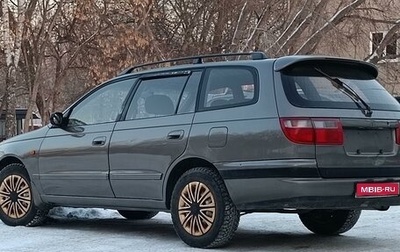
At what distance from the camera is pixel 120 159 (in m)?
8.23

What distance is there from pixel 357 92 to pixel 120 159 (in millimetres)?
2509

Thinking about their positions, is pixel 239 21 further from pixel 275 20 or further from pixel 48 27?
pixel 48 27

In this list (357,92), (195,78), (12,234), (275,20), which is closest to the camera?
(357,92)

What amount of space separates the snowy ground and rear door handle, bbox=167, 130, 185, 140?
1058 millimetres

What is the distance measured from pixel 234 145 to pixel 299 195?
0.79 m

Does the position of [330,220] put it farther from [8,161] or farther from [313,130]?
[8,161]

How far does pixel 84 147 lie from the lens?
8.65m

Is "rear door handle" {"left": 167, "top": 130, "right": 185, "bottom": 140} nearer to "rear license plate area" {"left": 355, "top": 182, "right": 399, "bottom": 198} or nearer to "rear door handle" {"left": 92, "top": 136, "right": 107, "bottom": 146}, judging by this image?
"rear door handle" {"left": 92, "top": 136, "right": 107, "bottom": 146}

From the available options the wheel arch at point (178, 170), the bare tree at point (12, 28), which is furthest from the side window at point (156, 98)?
the bare tree at point (12, 28)

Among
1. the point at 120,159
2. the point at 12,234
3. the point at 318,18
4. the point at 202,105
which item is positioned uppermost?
the point at 318,18

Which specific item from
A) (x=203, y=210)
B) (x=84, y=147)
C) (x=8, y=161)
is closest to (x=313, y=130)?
(x=203, y=210)

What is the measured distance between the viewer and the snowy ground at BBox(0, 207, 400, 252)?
773cm

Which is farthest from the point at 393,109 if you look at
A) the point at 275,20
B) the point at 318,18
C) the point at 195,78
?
the point at 275,20

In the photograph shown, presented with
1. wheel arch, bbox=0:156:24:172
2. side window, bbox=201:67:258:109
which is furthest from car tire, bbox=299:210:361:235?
wheel arch, bbox=0:156:24:172
